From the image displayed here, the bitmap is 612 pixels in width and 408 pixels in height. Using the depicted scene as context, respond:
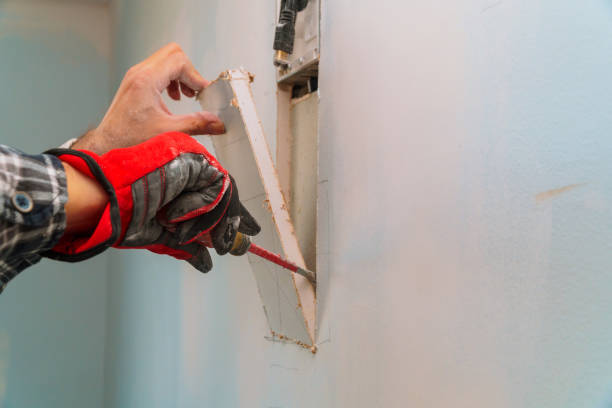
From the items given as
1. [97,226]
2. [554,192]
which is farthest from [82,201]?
[554,192]

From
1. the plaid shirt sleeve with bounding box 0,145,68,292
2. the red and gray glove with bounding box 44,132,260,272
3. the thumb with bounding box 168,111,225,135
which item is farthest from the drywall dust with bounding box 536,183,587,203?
the thumb with bounding box 168,111,225,135

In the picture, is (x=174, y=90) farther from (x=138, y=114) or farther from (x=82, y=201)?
(x=82, y=201)

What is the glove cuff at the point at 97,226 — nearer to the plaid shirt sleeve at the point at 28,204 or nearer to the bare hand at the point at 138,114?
the plaid shirt sleeve at the point at 28,204

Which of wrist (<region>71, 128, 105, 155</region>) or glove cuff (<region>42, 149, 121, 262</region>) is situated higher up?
wrist (<region>71, 128, 105, 155</region>)

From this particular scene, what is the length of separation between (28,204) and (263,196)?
1.71 feet

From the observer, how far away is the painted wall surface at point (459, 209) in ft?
1.74

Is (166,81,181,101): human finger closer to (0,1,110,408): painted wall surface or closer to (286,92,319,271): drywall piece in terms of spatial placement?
(286,92,319,271): drywall piece

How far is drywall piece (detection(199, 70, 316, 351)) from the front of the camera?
0.94m

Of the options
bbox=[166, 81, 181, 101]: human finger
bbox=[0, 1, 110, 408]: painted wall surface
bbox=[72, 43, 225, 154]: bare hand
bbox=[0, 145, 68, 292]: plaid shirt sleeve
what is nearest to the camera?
bbox=[0, 145, 68, 292]: plaid shirt sleeve

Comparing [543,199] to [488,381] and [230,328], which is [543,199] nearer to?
[488,381]

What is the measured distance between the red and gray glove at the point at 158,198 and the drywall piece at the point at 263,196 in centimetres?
18

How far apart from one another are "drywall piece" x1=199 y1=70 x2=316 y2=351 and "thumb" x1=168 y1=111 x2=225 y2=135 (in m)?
0.02

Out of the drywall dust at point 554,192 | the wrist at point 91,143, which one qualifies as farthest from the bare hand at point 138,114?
the drywall dust at point 554,192

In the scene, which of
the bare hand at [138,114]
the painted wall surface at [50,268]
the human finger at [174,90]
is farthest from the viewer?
the painted wall surface at [50,268]
